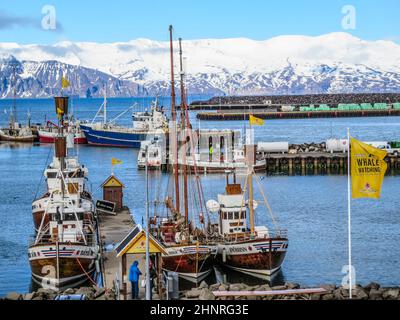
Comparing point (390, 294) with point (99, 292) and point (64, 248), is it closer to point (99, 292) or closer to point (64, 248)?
point (99, 292)

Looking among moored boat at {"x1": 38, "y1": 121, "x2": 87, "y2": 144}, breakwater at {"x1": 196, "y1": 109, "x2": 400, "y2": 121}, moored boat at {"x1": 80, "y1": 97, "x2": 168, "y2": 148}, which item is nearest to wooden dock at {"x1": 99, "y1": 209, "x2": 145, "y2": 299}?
moored boat at {"x1": 80, "y1": 97, "x2": 168, "y2": 148}

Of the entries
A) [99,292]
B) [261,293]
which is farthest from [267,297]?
[99,292]

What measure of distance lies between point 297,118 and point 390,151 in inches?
2892

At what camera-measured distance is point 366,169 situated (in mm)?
15586

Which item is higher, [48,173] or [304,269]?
[48,173]

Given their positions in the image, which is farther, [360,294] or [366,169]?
[360,294]

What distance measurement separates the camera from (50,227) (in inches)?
965

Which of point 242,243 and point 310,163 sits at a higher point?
point 242,243

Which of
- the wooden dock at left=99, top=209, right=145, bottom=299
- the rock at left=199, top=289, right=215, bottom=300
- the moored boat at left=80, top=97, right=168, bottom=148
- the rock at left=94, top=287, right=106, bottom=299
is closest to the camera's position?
the rock at left=199, top=289, right=215, bottom=300

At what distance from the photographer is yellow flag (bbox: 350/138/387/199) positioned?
15.4 meters

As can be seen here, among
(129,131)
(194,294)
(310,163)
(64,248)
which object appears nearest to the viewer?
(194,294)

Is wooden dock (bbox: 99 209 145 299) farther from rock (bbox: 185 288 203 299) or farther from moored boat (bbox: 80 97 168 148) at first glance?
moored boat (bbox: 80 97 168 148)
